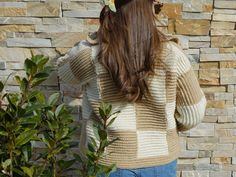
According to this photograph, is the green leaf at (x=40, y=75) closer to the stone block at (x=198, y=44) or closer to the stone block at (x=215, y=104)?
the stone block at (x=198, y=44)

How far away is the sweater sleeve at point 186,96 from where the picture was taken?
175 centimetres

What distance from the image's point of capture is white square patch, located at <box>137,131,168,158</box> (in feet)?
5.86

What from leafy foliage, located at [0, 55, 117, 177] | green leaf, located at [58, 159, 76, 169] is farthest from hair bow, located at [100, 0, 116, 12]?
green leaf, located at [58, 159, 76, 169]

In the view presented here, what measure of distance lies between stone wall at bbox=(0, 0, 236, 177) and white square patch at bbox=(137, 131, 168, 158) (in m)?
0.53

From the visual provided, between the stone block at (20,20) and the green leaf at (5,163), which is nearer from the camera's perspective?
the green leaf at (5,163)

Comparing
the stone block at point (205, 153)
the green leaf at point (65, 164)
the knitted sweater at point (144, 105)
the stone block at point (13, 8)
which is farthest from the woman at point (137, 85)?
the stone block at point (205, 153)

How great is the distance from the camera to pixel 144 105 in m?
1.77

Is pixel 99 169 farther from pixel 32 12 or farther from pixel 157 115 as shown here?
pixel 32 12

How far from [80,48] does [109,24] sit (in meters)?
0.16

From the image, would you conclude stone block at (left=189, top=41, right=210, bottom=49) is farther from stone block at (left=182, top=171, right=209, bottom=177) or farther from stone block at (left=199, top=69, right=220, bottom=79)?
stone block at (left=182, top=171, right=209, bottom=177)

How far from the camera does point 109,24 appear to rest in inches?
67.1

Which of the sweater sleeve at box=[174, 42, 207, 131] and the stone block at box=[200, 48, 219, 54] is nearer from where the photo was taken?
the sweater sleeve at box=[174, 42, 207, 131]

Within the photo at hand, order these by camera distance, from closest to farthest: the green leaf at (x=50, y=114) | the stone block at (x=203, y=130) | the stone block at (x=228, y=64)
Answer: the green leaf at (x=50, y=114) → the stone block at (x=228, y=64) → the stone block at (x=203, y=130)

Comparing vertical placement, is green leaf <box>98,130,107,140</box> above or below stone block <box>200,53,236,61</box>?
below
